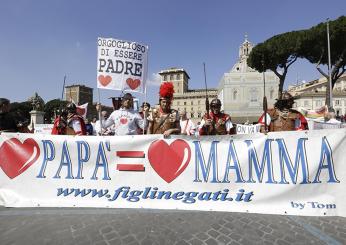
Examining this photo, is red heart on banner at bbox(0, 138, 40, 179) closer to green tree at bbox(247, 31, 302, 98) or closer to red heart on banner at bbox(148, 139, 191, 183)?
red heart on banner at bbox(148, 139, 191, 183)

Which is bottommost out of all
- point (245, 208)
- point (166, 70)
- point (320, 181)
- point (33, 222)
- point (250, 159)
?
point (33, 222)

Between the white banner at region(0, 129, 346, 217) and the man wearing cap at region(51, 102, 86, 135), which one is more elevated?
the man wearing cap at region(51, 102, 86, 135)

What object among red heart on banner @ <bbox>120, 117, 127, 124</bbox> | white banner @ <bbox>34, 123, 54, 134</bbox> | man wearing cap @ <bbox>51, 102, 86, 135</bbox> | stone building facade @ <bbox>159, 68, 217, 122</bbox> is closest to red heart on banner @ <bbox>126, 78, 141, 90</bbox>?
red heart on banner @ <bbox>120, 117, 127, 124</bbox>

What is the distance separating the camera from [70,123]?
17.3 feet

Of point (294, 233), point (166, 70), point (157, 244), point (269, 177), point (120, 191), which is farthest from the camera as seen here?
point (166, 70)

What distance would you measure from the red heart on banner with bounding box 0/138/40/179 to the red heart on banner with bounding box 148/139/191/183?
1737 millimetres

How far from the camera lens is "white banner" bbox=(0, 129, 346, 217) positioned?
3678 millimetres

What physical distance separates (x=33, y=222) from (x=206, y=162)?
242cm

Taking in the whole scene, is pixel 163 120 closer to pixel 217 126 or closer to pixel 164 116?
pixel 164 116

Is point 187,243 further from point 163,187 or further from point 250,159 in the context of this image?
point 250,159

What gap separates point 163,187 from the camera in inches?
156

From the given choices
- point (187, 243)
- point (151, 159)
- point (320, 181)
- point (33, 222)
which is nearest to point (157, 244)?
point (187, 243)

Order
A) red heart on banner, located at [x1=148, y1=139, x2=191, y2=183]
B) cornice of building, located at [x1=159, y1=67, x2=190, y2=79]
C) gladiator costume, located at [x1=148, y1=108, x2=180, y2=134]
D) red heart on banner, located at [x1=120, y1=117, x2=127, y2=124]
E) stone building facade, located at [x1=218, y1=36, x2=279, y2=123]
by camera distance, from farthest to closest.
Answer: cornice of building, located at [x1=159, y1=67, x2=190, y2=79]
stone building facade, located at [x1=218, y1=36, x2=279, y2=123]
red heart on banner, located at [x1=120, y1=117, x2=127, y2=124]
gladiator costume, located at [x1=148, y1=108, x2=180, y2=134]
red heart on banner, located at [x1=148, y1=139, x2=191, y2=183]

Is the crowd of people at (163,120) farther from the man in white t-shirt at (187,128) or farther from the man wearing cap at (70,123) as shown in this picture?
the man in white t-shirt at (187,128)
